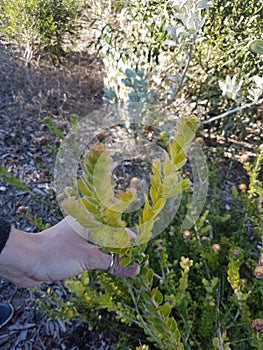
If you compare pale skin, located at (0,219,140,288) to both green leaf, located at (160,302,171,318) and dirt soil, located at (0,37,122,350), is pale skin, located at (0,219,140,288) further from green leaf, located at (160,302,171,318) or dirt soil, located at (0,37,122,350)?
dirt soil, located at (0,37,122,350)

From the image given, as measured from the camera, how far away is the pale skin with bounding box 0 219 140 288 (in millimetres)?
1075

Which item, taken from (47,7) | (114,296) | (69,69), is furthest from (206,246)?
(47,7)

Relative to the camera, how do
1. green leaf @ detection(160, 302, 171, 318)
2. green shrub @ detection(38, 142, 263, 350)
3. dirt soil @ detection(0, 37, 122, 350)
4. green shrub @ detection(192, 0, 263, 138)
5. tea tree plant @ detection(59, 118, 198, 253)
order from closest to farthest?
tea tree plant @ detection(59, 118, 198, 253) < green leaf @ detection(160, 302, 171, 318) < green shrub @ detection(38, 142, 263, 350) < dirt soil @ detection(0, 37, 122, 350) < green shrub @ detection(192, 0, 263, 138)

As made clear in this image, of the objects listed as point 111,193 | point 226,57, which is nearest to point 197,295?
point 111,193

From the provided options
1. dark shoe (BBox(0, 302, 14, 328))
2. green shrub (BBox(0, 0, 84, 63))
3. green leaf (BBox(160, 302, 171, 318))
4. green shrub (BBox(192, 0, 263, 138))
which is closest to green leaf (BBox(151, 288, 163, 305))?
green leaf (BBox(160, 302, 171, 318))

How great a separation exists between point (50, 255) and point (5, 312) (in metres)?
1.11

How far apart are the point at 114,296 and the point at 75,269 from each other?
73 centimetres

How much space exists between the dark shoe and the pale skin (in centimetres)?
97

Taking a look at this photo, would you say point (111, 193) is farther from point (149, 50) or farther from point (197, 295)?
point (149, 50)

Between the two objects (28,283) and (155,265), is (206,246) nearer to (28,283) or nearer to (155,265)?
(155,265)

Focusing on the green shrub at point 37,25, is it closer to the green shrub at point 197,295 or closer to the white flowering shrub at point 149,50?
the white flowering shrub at point 149,50

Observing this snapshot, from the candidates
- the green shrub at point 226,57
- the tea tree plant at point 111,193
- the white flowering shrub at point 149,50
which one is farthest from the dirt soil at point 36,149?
the tea tree plant at point 111,193

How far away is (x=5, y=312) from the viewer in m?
2.05

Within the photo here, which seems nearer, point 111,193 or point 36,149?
point 111,193
